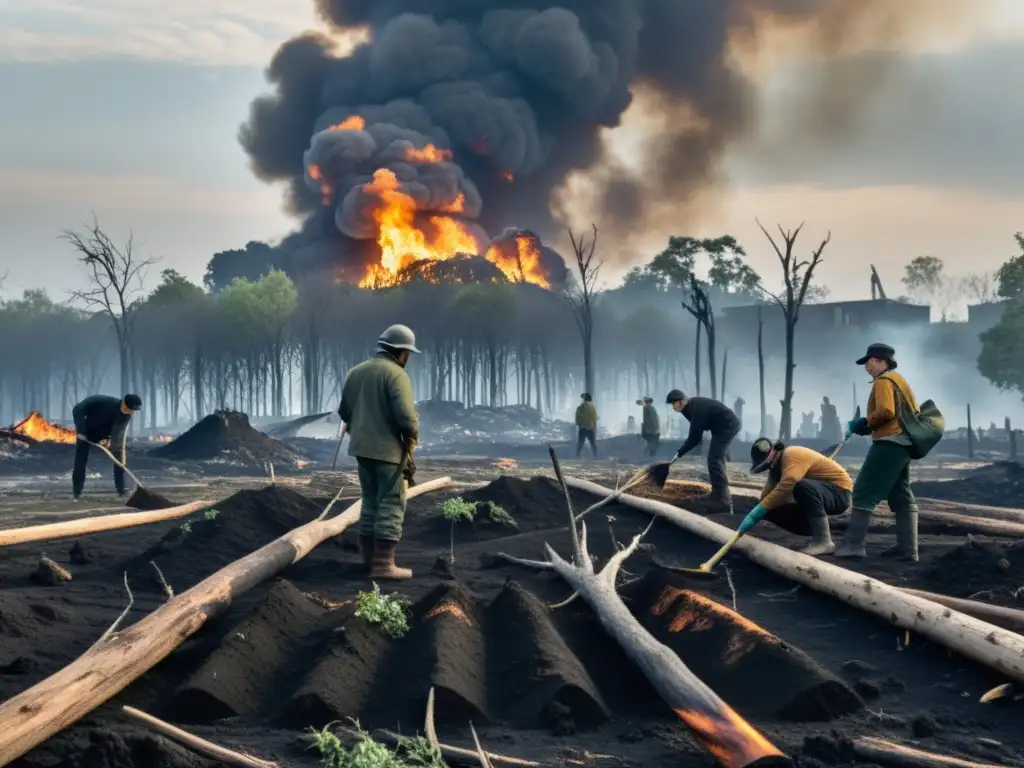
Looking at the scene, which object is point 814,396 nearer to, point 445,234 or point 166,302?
point 445,234

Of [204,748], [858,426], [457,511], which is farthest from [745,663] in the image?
[457,511]

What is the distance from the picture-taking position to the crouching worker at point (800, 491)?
9.73 meters

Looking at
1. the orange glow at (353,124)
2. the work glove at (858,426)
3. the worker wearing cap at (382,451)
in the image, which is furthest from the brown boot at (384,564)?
the orange glow at (353,124)

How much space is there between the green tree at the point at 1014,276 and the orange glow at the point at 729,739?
4297 cm

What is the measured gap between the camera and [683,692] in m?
5.77

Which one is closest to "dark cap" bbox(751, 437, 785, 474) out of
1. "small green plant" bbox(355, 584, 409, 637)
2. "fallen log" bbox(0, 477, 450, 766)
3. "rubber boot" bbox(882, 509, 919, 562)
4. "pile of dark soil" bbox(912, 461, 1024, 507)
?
"rubber boot" bbox(882, 509, 919, 562)

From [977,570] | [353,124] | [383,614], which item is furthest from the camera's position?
[353,124]

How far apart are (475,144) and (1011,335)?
6199 centimetres

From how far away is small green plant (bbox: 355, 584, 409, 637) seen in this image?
23.6 feet

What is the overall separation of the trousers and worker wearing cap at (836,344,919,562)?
4.13m

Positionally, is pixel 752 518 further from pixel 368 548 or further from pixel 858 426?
pixel 368 548

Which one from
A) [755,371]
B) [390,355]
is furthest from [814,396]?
[390,355]

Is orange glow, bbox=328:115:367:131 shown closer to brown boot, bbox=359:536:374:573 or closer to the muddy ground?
the muddy ground

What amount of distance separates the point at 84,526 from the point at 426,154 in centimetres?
8034
